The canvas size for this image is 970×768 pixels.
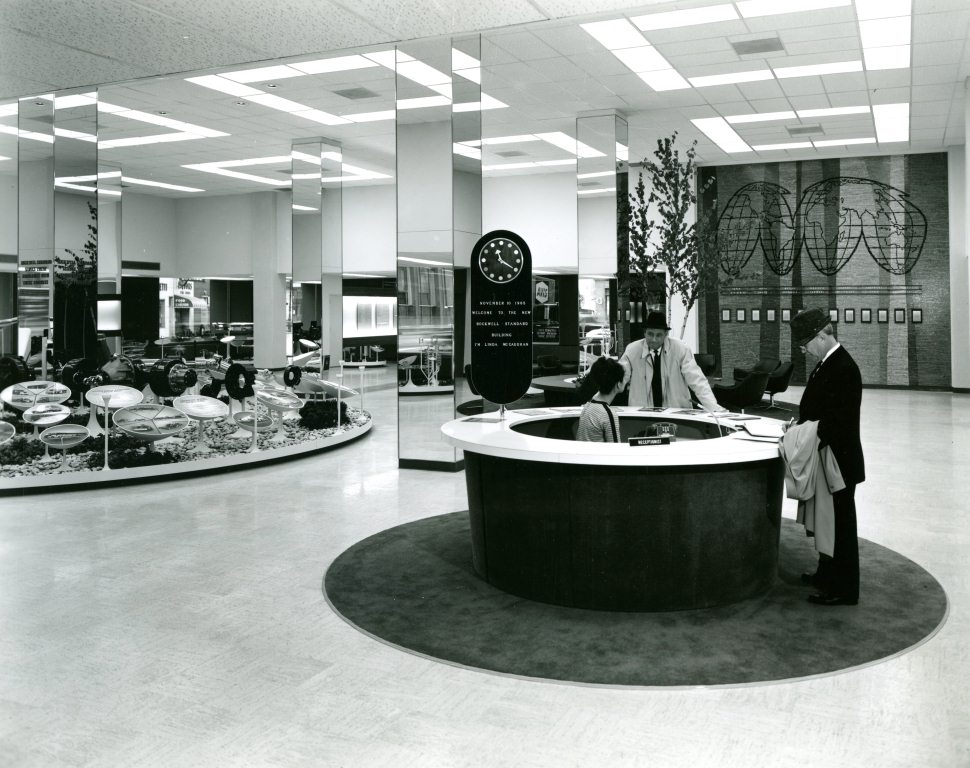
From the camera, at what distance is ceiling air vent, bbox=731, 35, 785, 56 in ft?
31.8

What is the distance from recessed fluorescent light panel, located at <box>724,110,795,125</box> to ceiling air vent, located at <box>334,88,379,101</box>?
18.3 feet

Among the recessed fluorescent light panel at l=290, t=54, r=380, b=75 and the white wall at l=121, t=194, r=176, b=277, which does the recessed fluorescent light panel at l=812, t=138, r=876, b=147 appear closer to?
the recessed fluorescent light panel at l=290, t=54, r=380, b=75

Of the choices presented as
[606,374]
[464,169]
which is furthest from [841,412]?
[464,169]

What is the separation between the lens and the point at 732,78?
11.3 meters

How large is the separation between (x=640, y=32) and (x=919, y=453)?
18.4 ft

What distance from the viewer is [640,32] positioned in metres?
9.40

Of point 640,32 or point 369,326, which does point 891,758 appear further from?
point 369,326

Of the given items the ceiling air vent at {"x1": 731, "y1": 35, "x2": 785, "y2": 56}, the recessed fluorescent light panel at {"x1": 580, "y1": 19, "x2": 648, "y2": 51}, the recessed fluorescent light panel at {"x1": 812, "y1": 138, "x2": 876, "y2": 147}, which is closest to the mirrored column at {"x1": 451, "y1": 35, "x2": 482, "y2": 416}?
the recessed fluorescent light panel at {"x1": 580, "y1": 19, "x2": 648, "y2": 51}

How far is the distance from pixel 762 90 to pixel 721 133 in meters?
2.89

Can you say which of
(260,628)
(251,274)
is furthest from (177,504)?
(251,274)

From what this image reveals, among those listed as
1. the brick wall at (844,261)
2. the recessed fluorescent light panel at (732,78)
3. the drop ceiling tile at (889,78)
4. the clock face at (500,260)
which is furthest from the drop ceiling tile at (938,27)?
the brick wall at (844,261)

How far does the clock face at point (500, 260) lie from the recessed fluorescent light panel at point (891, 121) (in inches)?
353

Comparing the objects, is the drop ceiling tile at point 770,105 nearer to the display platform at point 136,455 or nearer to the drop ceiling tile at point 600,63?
the drop ceiling tile at point 600,63

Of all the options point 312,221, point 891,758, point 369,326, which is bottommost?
point 891,758
